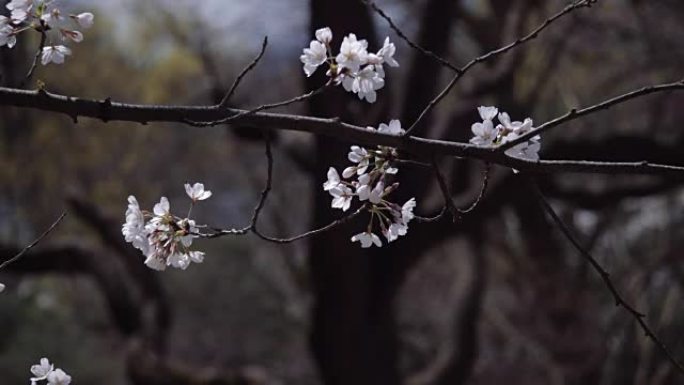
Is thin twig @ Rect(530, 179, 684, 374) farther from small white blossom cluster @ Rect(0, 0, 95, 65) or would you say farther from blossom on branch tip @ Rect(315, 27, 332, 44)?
small white blossom cluster @ Rect(0, 0, 95, 65)

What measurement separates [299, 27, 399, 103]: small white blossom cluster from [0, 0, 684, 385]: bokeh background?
3073mm

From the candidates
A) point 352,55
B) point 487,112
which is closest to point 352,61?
point 352,55

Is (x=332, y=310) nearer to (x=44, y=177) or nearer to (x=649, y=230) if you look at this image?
(x=649, y=230)

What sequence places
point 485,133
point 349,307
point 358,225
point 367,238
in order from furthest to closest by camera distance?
point 349,307
point 358,225
point 367,238
point 485,133

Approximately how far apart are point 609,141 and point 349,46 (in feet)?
15.9

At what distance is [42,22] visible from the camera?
200 centimetres

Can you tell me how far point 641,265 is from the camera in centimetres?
950

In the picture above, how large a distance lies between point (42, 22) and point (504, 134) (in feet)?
2.79

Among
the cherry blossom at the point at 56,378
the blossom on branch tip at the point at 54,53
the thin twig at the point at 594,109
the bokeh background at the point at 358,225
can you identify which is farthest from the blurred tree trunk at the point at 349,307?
the thin twig at the point at 594,109

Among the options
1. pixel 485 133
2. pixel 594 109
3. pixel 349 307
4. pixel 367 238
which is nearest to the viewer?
pixel 594 109

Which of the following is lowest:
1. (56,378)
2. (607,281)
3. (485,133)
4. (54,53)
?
(56,378)

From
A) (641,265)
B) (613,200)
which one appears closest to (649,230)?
(641,265)

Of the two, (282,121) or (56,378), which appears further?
(56,378)

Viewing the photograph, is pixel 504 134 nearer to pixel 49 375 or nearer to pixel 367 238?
pixel 367 238
